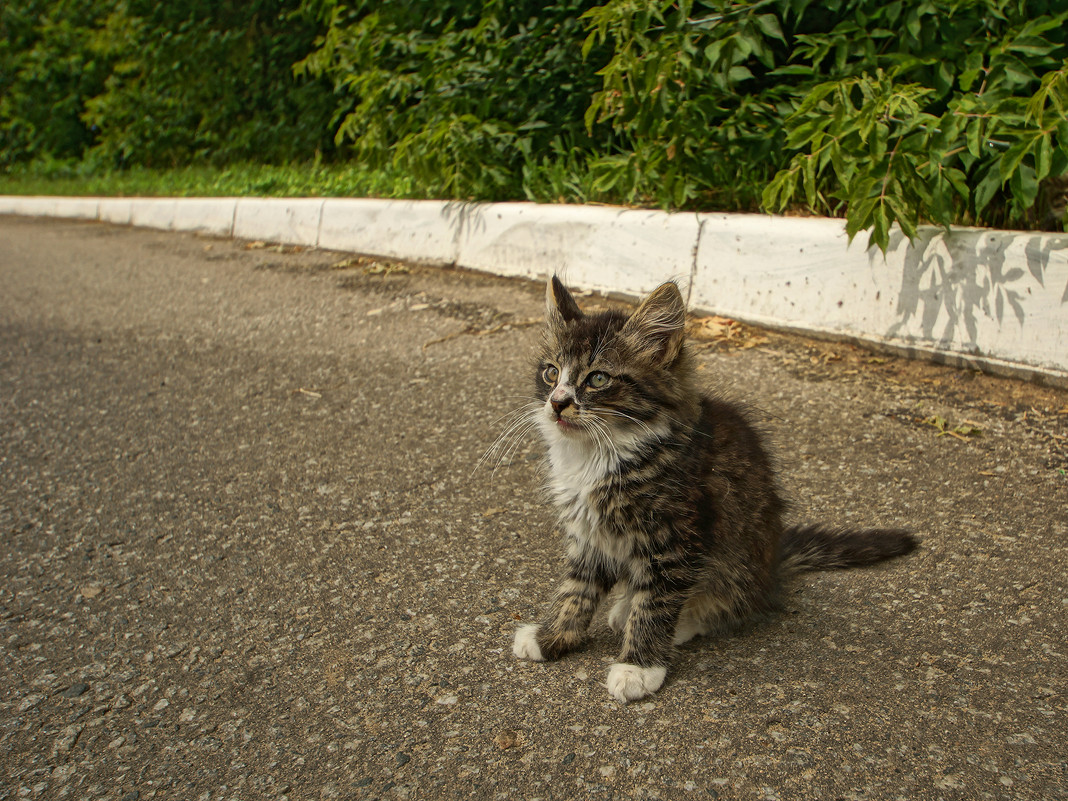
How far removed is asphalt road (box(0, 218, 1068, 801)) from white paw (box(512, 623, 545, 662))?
5cm

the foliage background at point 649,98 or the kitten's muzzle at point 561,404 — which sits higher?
the foliage background at point 649,98

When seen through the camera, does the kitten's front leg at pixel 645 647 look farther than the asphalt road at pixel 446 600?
Yes

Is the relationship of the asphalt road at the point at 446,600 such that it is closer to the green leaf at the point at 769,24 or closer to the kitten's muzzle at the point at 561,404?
the kitten's muzzle at the point at 561,404

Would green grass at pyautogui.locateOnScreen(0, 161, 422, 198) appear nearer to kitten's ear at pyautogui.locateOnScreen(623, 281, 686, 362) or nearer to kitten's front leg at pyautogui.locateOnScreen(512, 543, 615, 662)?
kitten's ear at pyautogui.locateOnScreen(623, 281, 686, 362)

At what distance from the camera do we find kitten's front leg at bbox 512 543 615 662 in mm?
2643

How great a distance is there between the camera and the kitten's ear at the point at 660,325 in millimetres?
2660

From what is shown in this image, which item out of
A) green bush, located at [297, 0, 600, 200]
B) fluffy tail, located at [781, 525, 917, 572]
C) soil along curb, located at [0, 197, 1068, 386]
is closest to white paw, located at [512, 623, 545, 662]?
fluffy tail, located at [781, 525, 917, 572]

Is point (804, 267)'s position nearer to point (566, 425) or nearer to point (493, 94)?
point (566, 425)

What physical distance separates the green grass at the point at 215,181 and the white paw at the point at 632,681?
585 centimetres

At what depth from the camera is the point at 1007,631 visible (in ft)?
8.57

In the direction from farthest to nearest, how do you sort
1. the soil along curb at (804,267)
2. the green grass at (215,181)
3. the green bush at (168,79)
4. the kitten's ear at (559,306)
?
1. the green bush at (168,79)
2. the green grass at (215,181)
3. the soil along curb at (804,267)
4. the kitten's ear at (559,306)

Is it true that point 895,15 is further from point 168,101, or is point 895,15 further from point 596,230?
point 168,101

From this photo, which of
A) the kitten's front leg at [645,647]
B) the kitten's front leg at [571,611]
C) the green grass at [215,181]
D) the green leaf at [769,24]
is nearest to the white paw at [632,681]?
the kitten's front leg at [645,647]

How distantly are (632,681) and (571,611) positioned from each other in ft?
1.10
